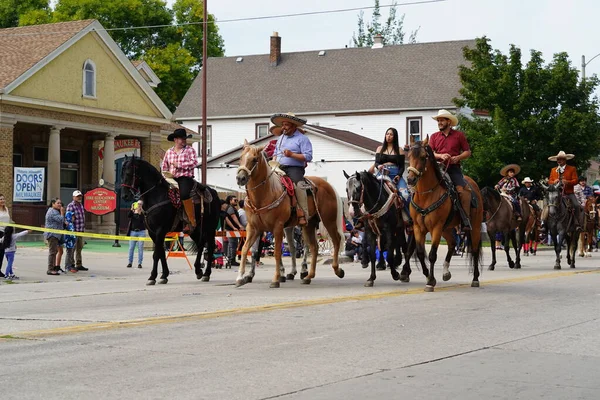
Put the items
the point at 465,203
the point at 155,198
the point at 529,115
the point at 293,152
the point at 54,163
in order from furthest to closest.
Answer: the point at 529,115, the point at 54,163, the point at 155,198, the point at 293,152, the point at 465,203

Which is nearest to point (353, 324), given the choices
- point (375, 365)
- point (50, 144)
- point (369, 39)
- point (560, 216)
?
point (375, 365)

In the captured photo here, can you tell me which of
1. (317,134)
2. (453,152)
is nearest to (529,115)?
(317,134)

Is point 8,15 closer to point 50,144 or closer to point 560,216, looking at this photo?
point 50,144

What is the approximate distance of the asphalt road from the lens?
7.93m

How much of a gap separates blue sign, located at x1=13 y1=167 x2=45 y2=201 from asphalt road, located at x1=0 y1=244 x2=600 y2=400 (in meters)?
19.0

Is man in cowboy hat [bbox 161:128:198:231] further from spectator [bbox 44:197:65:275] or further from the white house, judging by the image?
the white house

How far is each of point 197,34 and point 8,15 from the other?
1458cm

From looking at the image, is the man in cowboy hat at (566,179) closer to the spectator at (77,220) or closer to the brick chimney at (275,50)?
the spectator at (77,220)

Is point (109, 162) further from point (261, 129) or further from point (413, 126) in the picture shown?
point (413, 126)

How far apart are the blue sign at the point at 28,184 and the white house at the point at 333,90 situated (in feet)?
99.6

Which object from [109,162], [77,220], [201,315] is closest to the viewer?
[201,315]

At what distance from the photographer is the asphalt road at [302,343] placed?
793cm

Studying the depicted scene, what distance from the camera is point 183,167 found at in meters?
18.7

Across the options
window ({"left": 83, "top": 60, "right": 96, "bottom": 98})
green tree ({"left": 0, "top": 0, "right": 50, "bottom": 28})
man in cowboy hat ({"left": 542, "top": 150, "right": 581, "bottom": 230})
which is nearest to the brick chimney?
green tree ({"left": 0, "top": 0, "right": 50, "bottom": 28})
